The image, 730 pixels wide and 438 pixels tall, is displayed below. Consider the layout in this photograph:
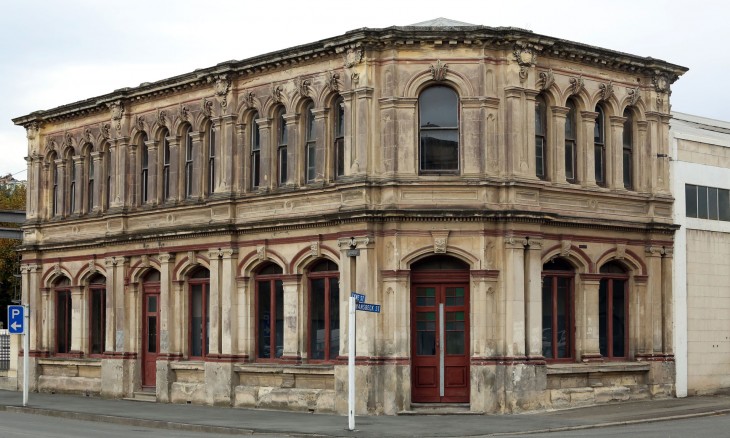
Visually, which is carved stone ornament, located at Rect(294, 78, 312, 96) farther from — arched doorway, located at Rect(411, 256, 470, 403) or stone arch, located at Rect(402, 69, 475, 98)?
arched doorway, located at Rect(411, 256, 470, 403)

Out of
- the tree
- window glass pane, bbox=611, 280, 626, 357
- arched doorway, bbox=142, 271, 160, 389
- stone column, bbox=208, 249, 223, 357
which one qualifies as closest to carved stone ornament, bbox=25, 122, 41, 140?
arched doorway, bbox=142, 271, 160, 389

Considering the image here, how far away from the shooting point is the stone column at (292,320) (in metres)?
34.0

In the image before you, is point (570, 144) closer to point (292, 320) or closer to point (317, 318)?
point (317, 318)

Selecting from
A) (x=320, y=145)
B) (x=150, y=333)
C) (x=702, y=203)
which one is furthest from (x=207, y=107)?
(x=702, y=203)

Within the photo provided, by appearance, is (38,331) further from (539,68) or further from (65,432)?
(539,68)

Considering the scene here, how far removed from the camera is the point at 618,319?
34719 mm

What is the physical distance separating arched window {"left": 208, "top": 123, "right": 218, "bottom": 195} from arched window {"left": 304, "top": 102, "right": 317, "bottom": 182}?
4.01m

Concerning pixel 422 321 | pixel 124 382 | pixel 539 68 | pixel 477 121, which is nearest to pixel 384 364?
pixel 422 321

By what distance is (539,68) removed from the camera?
32500 millimetres

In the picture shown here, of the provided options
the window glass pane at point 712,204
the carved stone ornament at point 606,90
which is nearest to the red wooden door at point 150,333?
the carved stone ornament at point 606,90

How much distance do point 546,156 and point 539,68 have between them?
2290mm

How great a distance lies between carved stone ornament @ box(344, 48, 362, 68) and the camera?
1254 inches

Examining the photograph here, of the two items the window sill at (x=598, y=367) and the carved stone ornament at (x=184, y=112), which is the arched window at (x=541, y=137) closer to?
the window sill at (x=598, y=367)

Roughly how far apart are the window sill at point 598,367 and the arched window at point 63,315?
18.8 meters
